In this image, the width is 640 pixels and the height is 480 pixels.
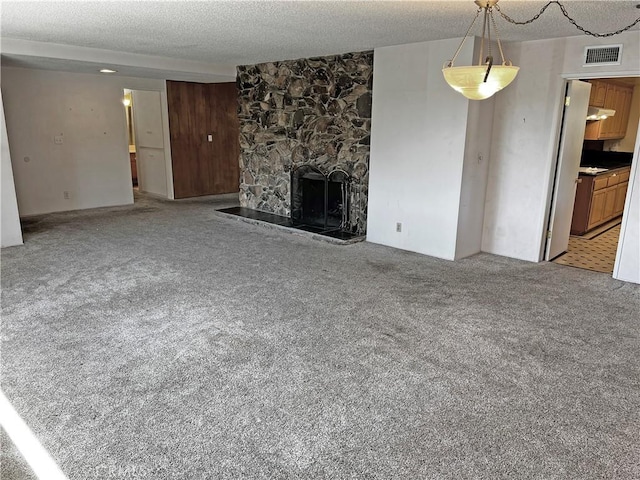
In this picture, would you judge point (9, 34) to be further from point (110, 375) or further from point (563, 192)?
point (563, 192)

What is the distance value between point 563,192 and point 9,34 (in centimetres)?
616

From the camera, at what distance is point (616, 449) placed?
213 cm

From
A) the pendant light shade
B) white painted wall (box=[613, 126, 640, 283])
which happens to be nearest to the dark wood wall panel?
the pendant light shade

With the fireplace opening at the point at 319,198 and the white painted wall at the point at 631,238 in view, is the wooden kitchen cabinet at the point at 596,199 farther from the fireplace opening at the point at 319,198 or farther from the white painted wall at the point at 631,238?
the fireplace opening at the point at 319,198

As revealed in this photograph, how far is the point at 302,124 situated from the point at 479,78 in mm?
3996

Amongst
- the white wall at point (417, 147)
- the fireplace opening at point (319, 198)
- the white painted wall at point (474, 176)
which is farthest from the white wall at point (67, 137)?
the white painted wall at point (474, 176)

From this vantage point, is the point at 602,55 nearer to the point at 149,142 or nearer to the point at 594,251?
the point at 594,251

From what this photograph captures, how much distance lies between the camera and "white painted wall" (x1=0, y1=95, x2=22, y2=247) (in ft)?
16.9

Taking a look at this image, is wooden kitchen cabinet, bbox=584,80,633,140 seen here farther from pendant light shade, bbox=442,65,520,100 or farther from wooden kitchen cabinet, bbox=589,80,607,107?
pendant light shade, bbox=442,65,520,100

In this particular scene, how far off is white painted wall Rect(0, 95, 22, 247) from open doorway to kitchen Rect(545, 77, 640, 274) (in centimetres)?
613

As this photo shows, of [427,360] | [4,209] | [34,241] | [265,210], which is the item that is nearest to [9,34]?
[4,209]

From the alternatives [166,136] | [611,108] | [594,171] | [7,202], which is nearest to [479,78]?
[594,171]

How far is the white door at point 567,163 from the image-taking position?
483 centimetres

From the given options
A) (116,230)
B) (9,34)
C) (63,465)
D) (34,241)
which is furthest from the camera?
(116,230)
